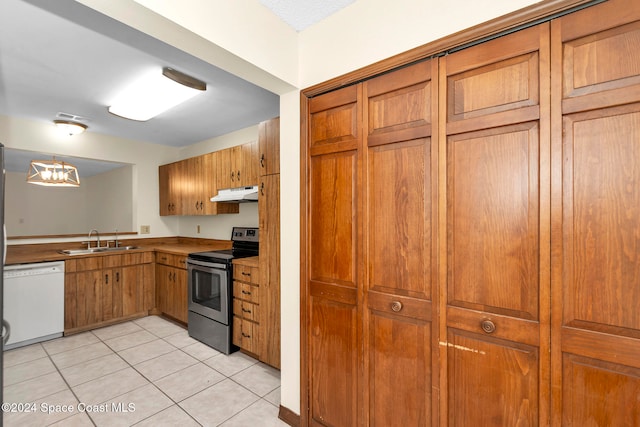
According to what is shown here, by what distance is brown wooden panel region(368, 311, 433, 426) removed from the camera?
1289 millimetres

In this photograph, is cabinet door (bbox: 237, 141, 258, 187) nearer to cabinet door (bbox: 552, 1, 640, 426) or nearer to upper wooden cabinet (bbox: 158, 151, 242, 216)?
upper wooden cabinet (bbox: 158, 151, 242, 216)

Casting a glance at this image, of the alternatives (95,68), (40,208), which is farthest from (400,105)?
(40,208)

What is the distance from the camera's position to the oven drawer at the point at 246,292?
2562 millimetres

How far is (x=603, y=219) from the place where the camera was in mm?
948

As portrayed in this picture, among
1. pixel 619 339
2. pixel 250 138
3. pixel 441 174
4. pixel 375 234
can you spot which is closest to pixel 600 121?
pixel 441 174

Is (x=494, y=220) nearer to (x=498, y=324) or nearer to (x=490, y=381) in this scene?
(x=498, y=324)

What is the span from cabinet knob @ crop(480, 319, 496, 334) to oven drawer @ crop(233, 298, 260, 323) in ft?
6.28

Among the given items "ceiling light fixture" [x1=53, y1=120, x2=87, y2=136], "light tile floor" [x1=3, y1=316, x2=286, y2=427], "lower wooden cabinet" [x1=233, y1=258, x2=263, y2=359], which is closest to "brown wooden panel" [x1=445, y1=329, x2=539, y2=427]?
"light tile floor" [x1=3, y1=316, x2=286, y2=427]

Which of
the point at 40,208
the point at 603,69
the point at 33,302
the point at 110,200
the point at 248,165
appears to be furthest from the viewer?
the point at 40,208

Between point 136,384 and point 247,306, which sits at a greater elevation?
point 247,306

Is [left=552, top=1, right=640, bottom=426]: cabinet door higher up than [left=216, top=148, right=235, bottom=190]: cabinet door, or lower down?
lower down

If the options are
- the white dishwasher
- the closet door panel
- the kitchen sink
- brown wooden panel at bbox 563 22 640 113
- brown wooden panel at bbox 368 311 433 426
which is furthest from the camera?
the kitchen sink

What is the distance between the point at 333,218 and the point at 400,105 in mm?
695

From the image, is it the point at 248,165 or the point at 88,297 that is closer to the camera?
the point at 248,165
